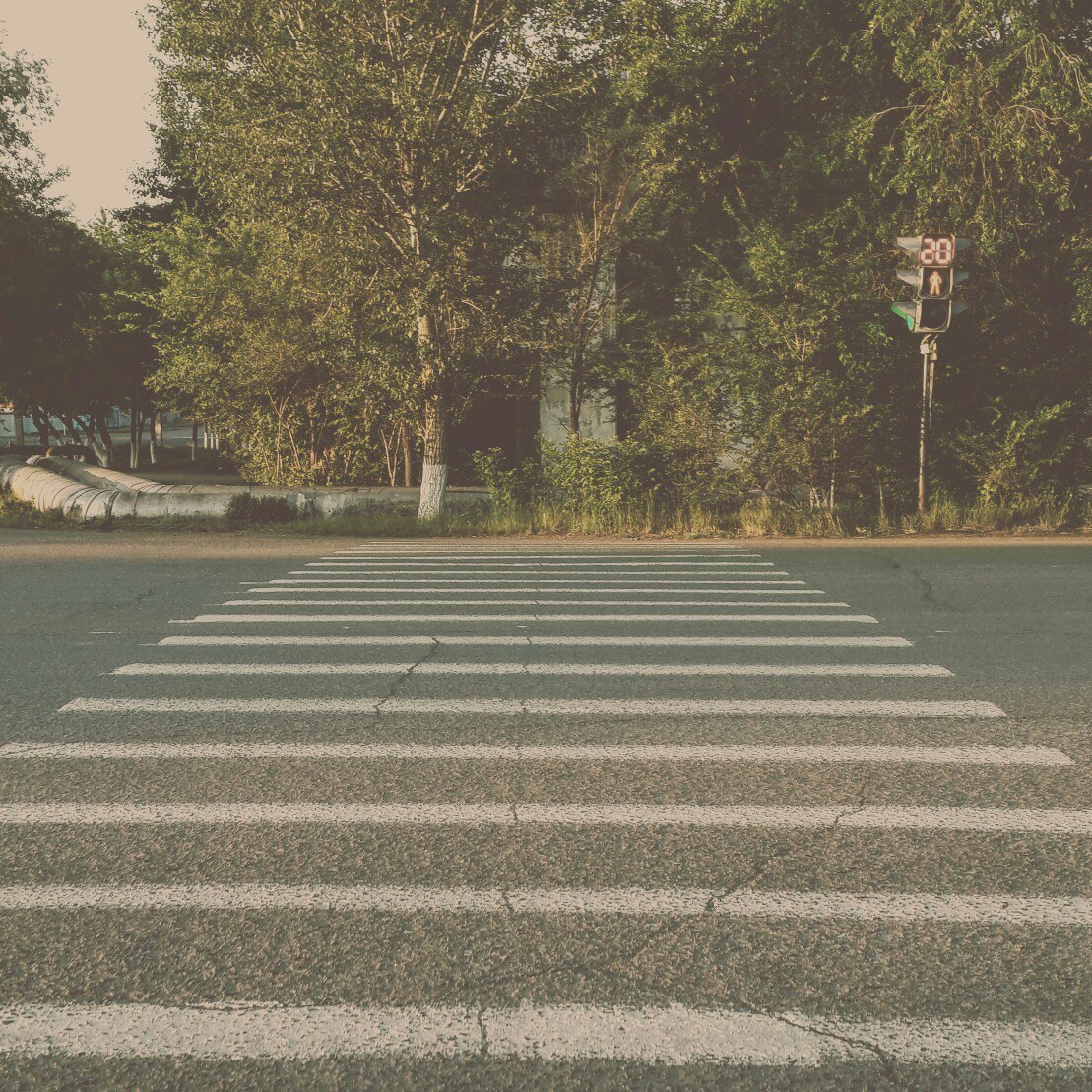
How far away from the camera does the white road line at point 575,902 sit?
12.7ft

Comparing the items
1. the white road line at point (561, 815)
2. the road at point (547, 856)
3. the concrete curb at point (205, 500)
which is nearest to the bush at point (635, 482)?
the concrete curb at point (205, 500)

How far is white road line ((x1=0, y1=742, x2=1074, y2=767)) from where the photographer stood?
5.64m

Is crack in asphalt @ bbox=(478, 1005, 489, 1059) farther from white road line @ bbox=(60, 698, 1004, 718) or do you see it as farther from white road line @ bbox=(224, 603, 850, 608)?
white road line @ bbox=(224, 603, 850, 608)

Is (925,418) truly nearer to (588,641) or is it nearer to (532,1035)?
(588,641)

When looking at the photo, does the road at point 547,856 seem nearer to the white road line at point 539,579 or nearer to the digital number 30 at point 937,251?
the white road line at point 539,579

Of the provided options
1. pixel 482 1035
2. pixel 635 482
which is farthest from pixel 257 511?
pixel 482 1035

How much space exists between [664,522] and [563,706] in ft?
37.1

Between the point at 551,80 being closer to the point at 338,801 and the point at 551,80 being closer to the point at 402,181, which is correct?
the point at 402,181

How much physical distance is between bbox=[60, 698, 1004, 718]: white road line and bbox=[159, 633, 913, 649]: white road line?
1.65 metres

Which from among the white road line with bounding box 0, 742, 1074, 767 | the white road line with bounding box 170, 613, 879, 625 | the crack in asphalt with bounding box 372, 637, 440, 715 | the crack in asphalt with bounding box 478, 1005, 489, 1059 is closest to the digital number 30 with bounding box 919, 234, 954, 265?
the white road line with bounding box 170, 613, 879, 625

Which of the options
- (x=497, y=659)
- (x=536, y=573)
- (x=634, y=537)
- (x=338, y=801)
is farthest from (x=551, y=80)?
(x=338, y=801)

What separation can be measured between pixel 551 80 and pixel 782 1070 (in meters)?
16.5

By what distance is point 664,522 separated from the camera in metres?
17.8

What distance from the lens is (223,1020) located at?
320cm
